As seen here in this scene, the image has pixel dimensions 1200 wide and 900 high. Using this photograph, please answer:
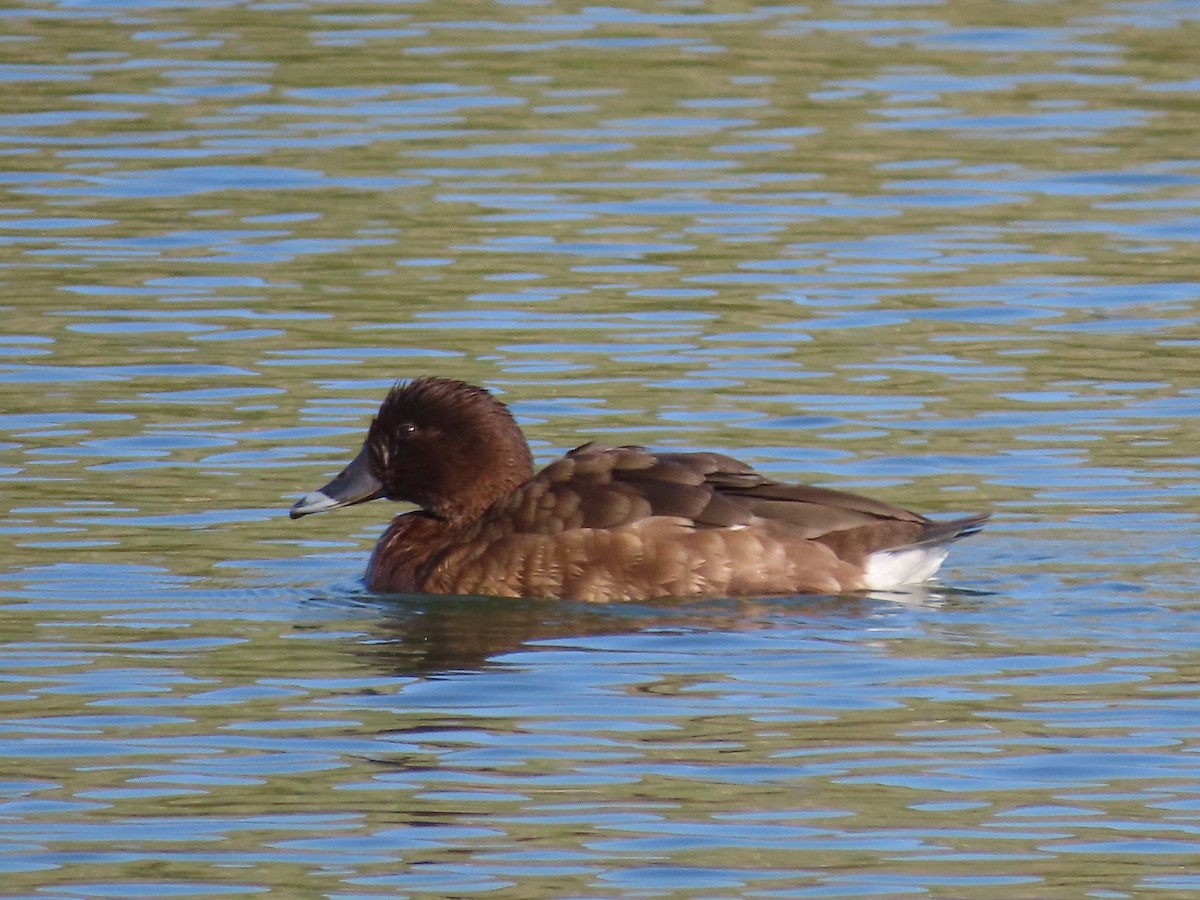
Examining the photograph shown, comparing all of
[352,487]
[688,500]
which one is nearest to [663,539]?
[688,500]

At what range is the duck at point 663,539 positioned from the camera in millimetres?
10195

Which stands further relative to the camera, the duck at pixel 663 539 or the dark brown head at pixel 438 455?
the dark brown head at pixel 438 455

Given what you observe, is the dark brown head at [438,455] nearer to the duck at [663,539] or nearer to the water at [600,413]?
the duck at [663,539]

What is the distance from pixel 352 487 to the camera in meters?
11.0

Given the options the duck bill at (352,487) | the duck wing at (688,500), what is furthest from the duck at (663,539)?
the duck bill at (352,487)

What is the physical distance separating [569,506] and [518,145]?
8045 mm

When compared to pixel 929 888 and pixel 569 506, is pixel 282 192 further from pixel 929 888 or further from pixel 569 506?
pixel 929 888

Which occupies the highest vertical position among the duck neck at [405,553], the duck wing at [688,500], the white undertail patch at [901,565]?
the duck wing at [688,500]

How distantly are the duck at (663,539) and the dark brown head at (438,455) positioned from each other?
0.17 m

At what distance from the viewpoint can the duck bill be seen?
1094 centimetres

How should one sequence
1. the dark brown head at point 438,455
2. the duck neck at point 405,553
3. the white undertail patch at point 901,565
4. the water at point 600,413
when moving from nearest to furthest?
the water at point 600,413 < the white undertail patch at point 901,565 < the duck neck at point 405,553 < the dark brown head at point 438,455

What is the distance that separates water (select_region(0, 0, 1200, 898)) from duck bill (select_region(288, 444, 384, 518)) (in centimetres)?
29

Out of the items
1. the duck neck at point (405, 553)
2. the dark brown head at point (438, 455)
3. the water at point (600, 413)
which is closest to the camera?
the water at point (600, 413)

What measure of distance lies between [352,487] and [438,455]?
1.23ft
